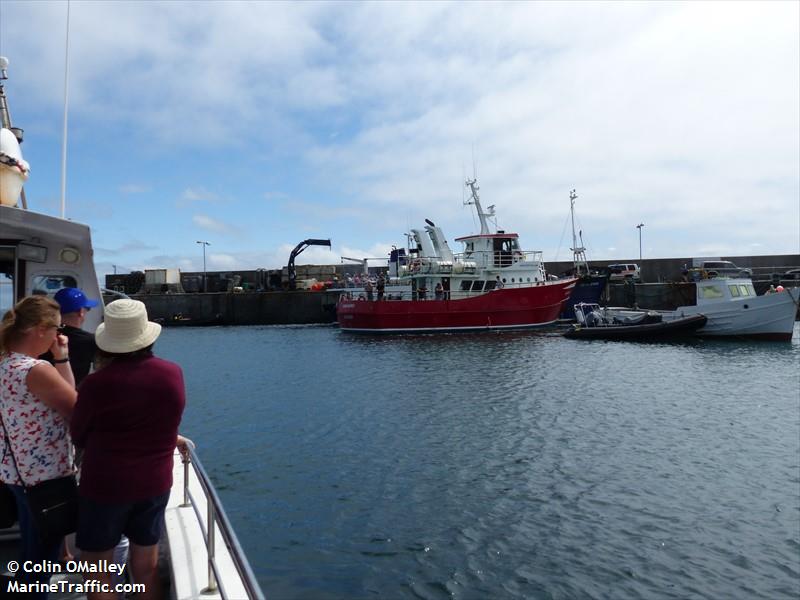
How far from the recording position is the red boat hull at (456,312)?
30.8 m

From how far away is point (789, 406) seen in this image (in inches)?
506

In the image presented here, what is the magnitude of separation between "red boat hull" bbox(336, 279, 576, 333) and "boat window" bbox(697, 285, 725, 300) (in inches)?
304

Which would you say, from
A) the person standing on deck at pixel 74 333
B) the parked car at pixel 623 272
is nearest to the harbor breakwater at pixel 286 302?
the parked car at pixel 623 272

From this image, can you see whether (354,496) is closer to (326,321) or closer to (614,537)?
(614,537)

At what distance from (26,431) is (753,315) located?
29.6m

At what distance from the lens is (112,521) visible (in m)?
2.46

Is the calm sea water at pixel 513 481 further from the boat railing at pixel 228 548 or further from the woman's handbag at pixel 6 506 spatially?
the woman's handbag at pixel 6 506

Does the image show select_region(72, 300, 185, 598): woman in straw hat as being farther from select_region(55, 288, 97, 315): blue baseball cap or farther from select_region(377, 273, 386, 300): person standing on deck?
select_region(377, 273, 386, 300): person standing on deck

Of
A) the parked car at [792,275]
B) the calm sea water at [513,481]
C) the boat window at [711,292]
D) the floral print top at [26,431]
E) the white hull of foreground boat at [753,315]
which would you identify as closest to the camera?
the floral print top at [26,431]

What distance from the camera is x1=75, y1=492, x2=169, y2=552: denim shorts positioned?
2438 millimetres

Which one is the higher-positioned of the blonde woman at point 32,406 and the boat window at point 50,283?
the boat window at point 50,283

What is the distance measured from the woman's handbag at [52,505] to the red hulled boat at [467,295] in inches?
1109

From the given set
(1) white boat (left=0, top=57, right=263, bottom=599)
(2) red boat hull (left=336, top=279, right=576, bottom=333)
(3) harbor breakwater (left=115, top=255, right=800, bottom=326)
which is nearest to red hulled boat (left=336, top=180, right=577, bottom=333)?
(2) red boat hull (left=336, top=279, right=576, bottom=333)

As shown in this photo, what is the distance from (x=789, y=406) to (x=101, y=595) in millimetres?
14881
